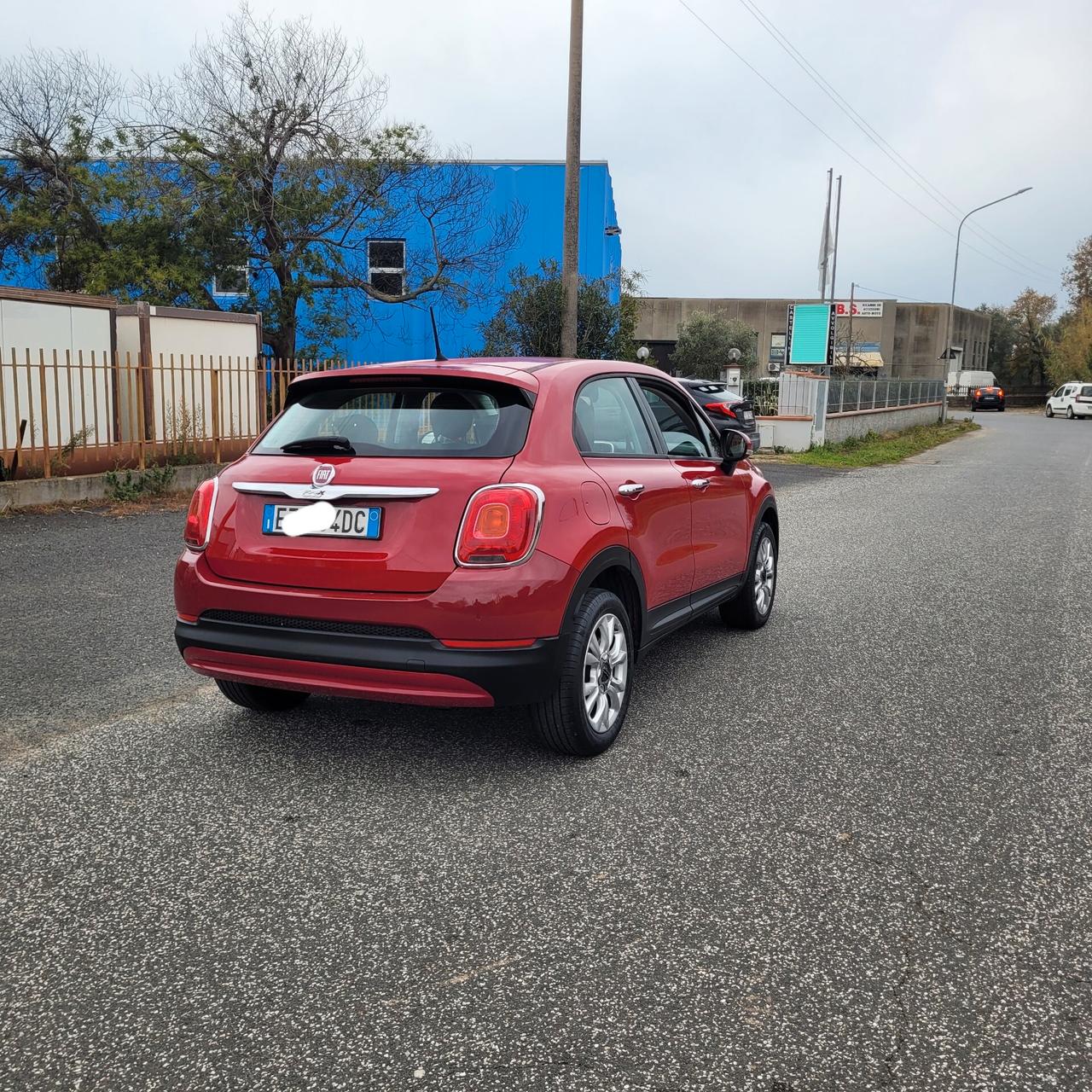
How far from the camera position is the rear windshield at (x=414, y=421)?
404cm

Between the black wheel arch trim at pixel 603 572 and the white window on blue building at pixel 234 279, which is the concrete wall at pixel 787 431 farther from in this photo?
the black wheel arch trim at pixel 603 572

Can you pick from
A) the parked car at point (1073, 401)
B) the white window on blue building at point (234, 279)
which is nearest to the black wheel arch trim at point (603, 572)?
the white window on blue building at point (234, 279)

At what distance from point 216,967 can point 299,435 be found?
85.9 inches

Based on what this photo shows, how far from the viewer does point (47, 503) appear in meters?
11.4

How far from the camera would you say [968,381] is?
6756cm

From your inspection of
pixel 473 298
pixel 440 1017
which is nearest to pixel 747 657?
pixel 440 1017

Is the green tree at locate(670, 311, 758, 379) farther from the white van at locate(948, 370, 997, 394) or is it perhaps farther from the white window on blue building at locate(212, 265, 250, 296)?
the white van at locate(948, 370, 997, 394)

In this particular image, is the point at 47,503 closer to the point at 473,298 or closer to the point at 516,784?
the point at 516,784

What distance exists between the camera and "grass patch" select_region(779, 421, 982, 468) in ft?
71.8

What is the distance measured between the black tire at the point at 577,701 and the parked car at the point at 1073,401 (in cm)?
5234

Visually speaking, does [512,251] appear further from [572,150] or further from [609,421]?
[609,421]

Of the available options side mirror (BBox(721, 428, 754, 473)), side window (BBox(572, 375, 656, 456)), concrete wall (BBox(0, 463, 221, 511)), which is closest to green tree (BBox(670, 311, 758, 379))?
concrete wall (BBox(0, 463, 221, 511))

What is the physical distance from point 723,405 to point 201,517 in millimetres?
15501

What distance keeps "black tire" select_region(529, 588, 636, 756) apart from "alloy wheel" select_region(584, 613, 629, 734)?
0.03 feet
